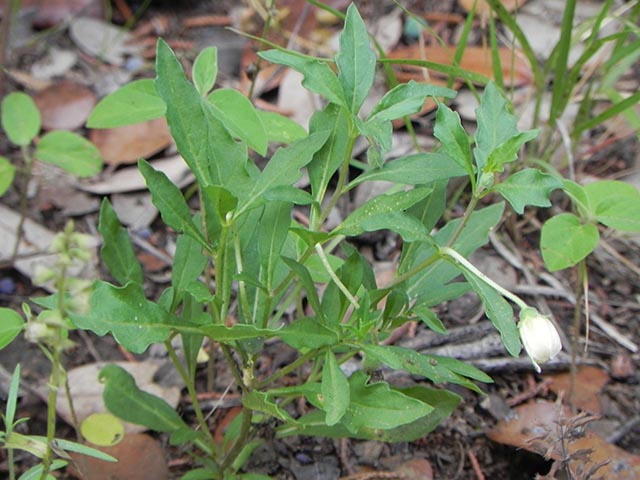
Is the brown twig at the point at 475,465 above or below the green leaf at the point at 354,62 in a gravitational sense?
below

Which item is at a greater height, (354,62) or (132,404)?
(354,62)

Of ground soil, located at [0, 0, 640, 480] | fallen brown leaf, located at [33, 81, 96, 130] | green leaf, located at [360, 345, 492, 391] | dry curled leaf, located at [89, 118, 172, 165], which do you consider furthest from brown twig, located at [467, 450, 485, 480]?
fallen brown leaf, located at [33, 81, 96, 130]

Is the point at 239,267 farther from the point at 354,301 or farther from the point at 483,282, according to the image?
the point at 483,282

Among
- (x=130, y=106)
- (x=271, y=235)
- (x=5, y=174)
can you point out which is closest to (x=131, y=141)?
(x=5, y=174)

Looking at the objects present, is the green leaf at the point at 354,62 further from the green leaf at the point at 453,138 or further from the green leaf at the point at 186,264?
the green leaf at the point at 186,264

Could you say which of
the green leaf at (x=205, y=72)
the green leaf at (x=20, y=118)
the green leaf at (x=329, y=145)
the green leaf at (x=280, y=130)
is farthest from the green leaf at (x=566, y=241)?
Answer: the green leaf at (x=20, y=118)

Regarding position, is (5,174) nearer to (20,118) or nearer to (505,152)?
(20,118)

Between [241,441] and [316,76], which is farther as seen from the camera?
[241,441]
